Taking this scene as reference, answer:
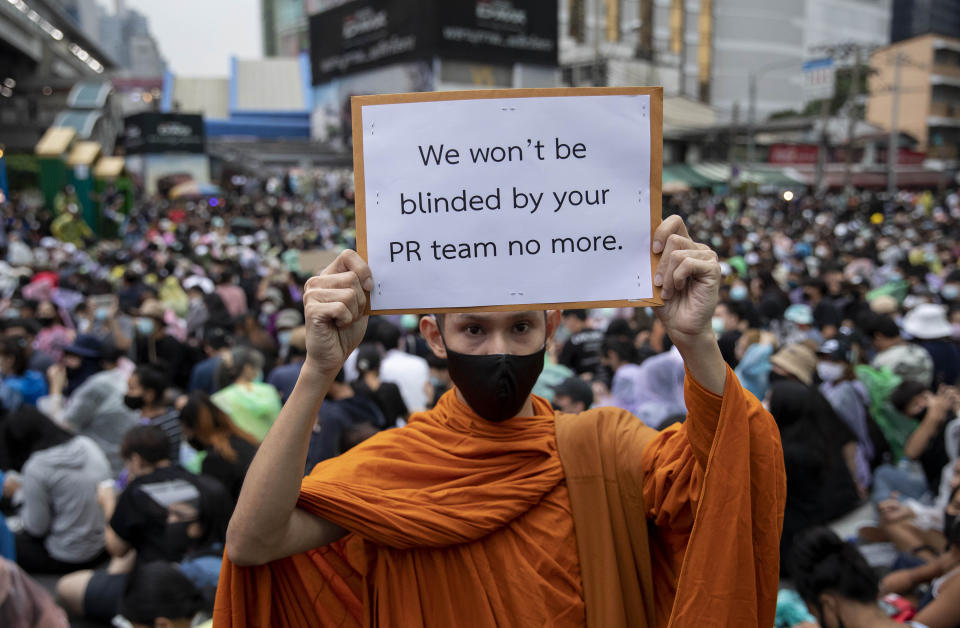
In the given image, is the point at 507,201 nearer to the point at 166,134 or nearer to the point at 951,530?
the point at 951,530

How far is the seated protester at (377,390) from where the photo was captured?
5.27 m

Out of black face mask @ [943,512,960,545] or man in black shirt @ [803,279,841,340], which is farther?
man in black shirt @ [803,279,841,340]

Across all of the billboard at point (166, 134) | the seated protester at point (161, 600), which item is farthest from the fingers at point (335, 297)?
the billboard at point (166, 134)

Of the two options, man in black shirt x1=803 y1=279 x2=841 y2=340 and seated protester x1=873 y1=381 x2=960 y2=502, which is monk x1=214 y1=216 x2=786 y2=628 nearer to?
seated protester x1=873 y1=381 x2=960 y2=502

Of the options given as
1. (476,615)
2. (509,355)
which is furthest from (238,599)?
(509,355)

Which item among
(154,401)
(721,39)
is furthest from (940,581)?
(721,39)

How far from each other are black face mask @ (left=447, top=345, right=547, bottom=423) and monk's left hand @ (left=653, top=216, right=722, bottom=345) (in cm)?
45

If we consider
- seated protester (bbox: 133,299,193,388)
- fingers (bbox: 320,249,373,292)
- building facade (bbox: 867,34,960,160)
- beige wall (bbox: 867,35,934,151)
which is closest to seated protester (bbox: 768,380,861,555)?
fingers (bbox: 320,249,373,292)

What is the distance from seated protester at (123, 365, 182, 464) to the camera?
5250 millimetres

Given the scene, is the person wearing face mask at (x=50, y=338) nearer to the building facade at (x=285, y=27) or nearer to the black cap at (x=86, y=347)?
the black cap at (x=86, y=347)

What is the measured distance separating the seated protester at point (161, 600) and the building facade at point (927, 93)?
60.8m

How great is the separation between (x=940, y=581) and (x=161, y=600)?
11.2 ft


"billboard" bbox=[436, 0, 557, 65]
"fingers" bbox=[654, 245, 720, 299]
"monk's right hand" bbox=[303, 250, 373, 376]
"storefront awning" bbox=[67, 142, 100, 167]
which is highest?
"billboard" bbox=[436, 0, 557, 65]

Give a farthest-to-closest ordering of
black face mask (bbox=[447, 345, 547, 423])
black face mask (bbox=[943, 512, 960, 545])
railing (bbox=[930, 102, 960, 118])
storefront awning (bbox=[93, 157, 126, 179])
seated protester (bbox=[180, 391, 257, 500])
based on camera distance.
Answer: railing (bbox=[930, 102, 960, 118])
storefront awning (bbox=[93, 157, 126, 179])
seated protester (bbox=[180, 391, 257, 500])
black face mask (bbox=[943, 512, 960, 545])
black face mask (bbox=[447, 345, 547, 423])
